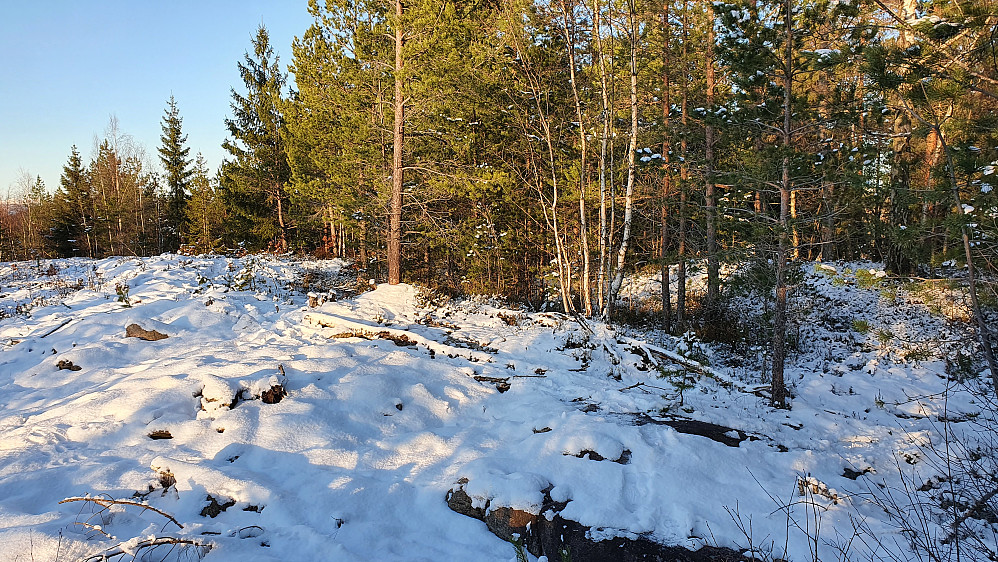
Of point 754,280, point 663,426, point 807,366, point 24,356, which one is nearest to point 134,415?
point 24,356

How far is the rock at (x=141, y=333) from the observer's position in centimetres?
756

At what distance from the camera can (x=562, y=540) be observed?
3.40 meters

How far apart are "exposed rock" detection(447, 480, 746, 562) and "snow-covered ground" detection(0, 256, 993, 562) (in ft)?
0.29

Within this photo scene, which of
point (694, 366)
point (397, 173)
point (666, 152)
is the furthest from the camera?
point (666, 152)

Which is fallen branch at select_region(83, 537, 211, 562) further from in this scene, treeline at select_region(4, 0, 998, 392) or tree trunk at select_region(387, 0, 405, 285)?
tree trunk at select_region(387, 0, 405, 285)

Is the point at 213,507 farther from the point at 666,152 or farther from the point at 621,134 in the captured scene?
the point at 666,152

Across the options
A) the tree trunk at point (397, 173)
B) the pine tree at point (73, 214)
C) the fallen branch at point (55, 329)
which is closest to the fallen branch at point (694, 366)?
the tree trunk at point (397, 173)

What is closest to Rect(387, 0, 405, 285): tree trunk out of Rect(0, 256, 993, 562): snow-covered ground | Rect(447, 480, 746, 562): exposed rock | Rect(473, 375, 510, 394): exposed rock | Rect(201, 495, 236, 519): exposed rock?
Rect(0, 256, 993, 562): snow-covered ground

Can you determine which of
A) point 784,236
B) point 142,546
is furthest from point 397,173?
point 142,546

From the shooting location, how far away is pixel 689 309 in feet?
50.9

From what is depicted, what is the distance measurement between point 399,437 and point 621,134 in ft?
33.8

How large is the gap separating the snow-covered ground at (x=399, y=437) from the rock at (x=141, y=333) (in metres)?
0.13

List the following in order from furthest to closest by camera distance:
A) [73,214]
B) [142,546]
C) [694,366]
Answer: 1. [73,214]
2. [694,366]
3. [142,546]

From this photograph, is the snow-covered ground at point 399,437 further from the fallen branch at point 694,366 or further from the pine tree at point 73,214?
the pine tree at point 73,214
